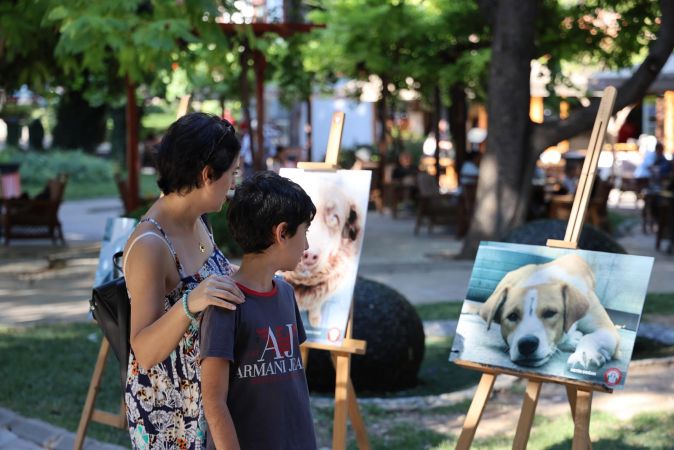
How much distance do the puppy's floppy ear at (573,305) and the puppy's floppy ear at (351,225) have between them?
1.31 metres

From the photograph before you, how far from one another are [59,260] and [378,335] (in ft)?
28.9

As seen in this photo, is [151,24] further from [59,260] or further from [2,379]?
[59,260]

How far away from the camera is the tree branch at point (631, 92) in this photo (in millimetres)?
13531

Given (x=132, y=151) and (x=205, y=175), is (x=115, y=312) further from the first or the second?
(x=132, y=151)

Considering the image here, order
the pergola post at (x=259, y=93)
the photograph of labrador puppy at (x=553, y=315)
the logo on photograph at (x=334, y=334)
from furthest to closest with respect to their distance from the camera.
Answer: the pergola post at (x=259, y=93)
the logo on photograph at (x=334, y=334)
the photograph of labrador puppy at (x=553, y=315)

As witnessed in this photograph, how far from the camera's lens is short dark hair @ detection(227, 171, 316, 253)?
10.1ft

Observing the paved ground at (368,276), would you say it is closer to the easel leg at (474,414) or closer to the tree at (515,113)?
the tree at (515,113)

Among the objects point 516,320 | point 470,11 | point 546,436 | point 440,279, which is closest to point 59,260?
point 440,279

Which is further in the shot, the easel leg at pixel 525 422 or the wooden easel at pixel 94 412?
the wooden easel at pixel 94 412

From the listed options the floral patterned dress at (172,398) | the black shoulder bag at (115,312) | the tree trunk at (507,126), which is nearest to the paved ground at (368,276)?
the tree trunk at (507,126)

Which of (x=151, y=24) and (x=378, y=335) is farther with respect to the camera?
(x=151, y=24)

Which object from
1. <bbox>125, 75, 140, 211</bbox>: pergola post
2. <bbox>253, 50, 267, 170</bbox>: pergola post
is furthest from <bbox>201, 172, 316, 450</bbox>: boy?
<bbox>253, 50, 267, 170</bbox>: pergola post

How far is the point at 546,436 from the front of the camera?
623cm

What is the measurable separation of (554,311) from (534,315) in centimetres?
10
